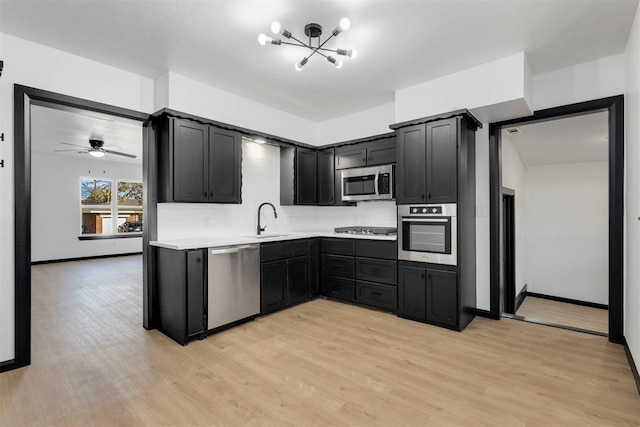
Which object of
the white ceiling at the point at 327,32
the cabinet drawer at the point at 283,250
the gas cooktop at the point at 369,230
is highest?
the white ceiling at the point at 327,32

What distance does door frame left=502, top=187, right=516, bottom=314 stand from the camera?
5047 mm

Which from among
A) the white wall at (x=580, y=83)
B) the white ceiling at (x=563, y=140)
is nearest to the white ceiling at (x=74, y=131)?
→ the white wall at (x=580, y=83)

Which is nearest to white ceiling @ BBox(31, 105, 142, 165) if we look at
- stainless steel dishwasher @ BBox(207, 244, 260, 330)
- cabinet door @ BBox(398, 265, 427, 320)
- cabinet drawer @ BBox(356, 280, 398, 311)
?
stainless steel dishwasher @ BBox(207, 244, 260, 330)

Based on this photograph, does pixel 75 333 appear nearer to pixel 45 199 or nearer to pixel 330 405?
pixel 330 405

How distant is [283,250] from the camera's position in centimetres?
405

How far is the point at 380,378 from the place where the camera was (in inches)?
95.5

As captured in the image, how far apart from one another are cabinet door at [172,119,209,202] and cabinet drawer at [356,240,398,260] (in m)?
2.00

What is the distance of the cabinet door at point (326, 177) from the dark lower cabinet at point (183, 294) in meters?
2.21

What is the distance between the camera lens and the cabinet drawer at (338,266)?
4.26m

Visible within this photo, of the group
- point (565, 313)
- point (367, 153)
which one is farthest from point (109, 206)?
point (565, 313)

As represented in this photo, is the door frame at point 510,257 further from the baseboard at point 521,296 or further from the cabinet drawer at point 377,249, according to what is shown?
the cabinet drawer at point 377,249

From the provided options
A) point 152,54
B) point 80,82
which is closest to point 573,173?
point 152,54

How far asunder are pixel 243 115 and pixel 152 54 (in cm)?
130

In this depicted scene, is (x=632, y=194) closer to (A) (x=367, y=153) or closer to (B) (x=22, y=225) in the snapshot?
(A) (x=367, y=153)
